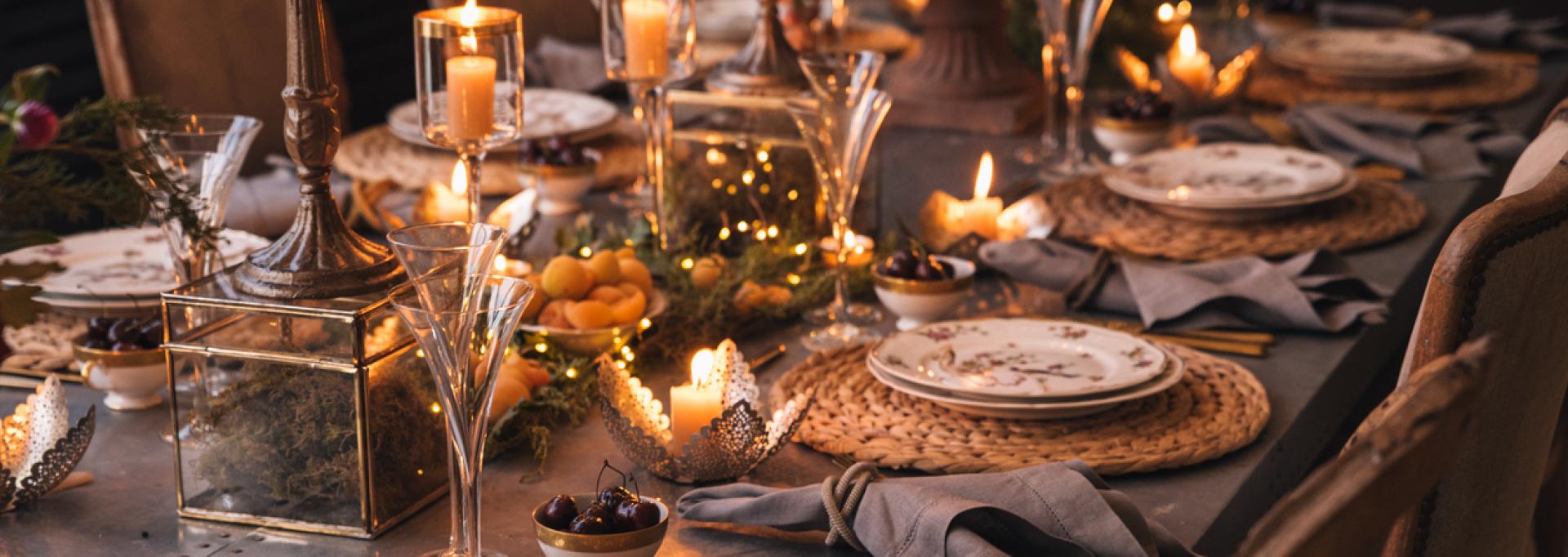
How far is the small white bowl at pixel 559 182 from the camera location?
6.32 feet

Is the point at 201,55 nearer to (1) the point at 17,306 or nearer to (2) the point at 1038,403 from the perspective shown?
(1) the point at 17,306

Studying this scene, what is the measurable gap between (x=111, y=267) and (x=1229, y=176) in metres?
1.32

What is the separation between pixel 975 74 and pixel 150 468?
1.57 m

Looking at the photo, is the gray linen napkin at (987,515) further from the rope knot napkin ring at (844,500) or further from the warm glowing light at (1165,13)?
the warm glowing light at (1165,13)

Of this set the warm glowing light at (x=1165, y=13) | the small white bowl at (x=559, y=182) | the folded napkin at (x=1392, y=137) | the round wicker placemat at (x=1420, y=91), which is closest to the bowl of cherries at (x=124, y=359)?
the small white bowl at (x=559, y=182)

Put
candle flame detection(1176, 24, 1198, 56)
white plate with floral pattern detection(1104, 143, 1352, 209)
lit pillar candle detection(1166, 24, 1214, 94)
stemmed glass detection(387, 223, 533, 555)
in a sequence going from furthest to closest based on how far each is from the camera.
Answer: lit pillar candle detection(1166, 24, 1214, 94) → candle flame detection(1176, 24, 1198, 56) → white plate with floral pattern detection(1104, 143, 1352, 209) → stemmed glass detection(387, 223, 533, 555)

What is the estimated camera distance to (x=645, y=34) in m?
1.67

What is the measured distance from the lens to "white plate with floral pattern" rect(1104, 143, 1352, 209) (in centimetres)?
179

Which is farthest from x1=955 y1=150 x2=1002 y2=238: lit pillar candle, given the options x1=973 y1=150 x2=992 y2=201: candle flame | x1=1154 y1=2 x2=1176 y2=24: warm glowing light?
x1=1154 y1=2 x2=1176 y2=24: warm glowing light

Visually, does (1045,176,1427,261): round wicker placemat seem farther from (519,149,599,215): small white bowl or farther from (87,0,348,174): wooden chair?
(87,0,348,174): wooden chair

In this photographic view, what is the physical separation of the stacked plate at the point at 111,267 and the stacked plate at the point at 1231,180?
1.04 m

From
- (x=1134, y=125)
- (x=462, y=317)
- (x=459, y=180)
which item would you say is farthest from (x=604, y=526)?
(x=1134, y=125)

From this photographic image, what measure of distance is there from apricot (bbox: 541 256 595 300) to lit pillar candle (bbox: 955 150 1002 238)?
538 mm

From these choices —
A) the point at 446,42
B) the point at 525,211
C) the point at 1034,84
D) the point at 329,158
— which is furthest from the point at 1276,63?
the point at 329,158
